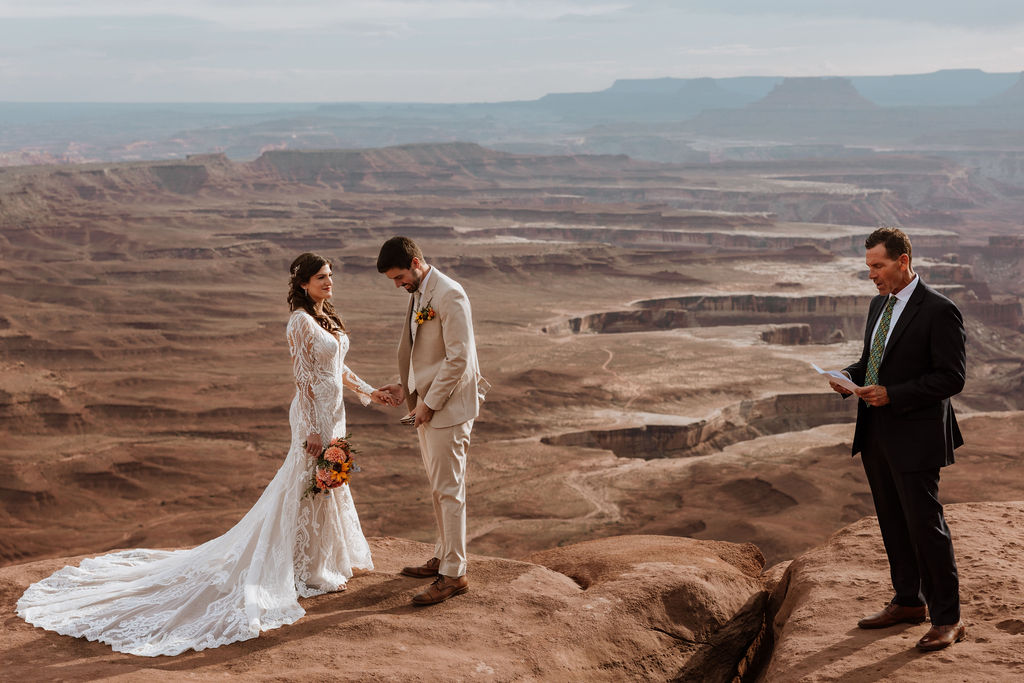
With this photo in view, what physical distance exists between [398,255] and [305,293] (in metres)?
0.91

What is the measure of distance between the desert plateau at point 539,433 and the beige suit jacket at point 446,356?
1278 millimetres

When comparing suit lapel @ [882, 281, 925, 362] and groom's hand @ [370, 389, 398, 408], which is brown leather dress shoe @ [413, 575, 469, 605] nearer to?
groom's hand @ [370, 389, 398, 408]

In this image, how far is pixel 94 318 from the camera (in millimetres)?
36500

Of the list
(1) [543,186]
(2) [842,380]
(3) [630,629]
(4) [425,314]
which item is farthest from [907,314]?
(1) [543,186]

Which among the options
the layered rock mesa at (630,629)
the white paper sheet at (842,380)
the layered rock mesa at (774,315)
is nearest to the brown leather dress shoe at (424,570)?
the layered rock mesa at (630,629)

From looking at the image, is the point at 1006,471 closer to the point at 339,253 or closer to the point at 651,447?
the point at 651,447

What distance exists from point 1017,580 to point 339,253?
5336 cm

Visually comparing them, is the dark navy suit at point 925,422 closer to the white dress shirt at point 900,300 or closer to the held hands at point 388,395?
the white dress shirt at point 900,300

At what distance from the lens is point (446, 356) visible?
5.65 metres

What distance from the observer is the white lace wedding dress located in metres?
5.70

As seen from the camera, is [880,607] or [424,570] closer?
[880,607]

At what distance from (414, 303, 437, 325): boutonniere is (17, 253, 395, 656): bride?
0.75 m

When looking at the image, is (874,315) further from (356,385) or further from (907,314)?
(356,385)

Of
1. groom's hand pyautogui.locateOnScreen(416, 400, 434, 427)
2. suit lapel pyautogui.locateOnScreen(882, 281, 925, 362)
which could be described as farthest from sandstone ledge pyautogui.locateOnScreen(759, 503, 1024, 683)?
groom's hand pyautogui.locateOnScreen(416, 400, 434, 427)
